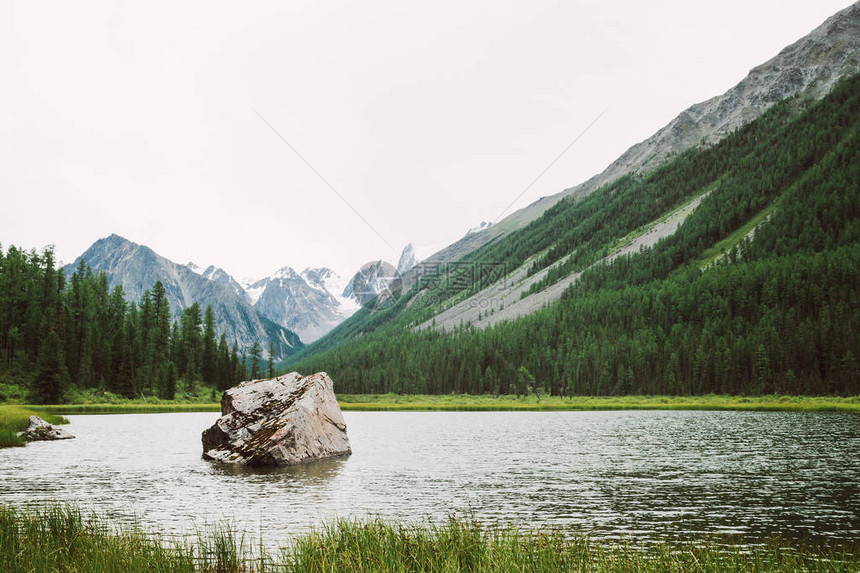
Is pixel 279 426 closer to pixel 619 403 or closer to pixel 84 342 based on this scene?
pixel 84 342

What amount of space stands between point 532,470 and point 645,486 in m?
7.44

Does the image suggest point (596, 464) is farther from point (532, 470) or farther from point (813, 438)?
point (813, 438)

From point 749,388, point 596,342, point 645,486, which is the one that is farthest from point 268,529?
point 596,342

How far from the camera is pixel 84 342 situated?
106 m

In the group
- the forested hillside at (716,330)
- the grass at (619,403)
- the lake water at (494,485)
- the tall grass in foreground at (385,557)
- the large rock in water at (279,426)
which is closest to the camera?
the tall grass in foreground at (385,557)

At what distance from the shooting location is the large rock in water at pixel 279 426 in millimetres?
35469

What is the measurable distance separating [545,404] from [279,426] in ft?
338

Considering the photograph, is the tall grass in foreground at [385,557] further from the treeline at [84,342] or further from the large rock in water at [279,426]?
the treeline at [84,342]

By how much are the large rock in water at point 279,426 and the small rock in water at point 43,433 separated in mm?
20361

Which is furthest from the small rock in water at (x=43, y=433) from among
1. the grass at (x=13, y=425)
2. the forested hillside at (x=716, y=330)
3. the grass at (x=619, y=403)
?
the forested hillside at (x=716, y=330)

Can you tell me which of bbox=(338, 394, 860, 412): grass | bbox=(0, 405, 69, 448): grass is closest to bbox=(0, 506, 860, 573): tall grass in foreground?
bbox=(0, 405, 69, 448): grass

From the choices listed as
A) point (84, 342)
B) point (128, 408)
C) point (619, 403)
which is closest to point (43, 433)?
point (128, 408)

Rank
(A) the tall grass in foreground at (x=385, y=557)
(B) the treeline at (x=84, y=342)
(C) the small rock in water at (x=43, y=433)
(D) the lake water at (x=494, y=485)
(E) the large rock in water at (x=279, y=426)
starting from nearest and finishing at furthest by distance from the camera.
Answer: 1. (A) the tall grass in foreground at (x=385, y=557)
2. (D) the lake water at (x=494, y=485)
3. (E) the large rock in water at (x=279, y=426)
4. (C) the small rock in water at (x=43, y=433)
5. (B) the treeline at (x=84, y=342)

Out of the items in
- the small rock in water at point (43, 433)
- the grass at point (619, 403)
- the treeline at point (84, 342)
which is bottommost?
the grass at point (619, 403)
